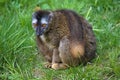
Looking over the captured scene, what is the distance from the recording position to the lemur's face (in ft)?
20.1

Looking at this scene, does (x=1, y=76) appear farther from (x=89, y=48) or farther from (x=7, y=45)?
(x=89, y=48)

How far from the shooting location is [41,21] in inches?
241

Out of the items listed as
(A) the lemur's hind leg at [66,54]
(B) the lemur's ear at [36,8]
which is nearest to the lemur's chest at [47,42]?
(A) the lemur's hind leg at [66,54]

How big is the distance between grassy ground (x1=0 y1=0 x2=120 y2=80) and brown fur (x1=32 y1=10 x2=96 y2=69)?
0.49 ft

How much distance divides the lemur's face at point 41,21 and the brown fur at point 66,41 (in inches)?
1.1

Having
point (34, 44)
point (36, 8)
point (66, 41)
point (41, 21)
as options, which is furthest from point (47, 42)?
point (36, 8)

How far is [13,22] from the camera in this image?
7.08 metres

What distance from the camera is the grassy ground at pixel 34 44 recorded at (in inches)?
239

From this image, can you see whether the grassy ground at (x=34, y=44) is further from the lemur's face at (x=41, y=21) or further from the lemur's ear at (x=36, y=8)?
the lemur's face at (x=41, y=21)

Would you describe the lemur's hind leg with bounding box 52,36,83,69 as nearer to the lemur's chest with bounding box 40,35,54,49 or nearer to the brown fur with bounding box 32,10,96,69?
the brown fur with bounding box 32,10,96,69

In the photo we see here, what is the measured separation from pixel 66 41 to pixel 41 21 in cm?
48

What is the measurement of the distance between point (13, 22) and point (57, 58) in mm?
1125

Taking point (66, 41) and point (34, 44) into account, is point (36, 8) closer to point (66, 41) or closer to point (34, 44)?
point (34, 44)

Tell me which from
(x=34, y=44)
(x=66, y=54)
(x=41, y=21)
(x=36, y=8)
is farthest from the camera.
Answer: (x=36, y=8)
